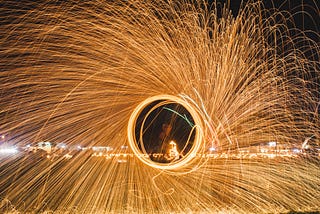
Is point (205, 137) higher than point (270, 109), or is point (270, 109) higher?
point (270, 109)

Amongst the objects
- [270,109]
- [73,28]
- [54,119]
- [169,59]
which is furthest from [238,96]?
[54,119]

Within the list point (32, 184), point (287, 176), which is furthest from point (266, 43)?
point (32, 184)

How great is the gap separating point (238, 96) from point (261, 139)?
1.99 metres

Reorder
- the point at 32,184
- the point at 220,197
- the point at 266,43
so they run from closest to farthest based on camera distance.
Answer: the point at 220,197, the point at 266,43, the point at 32,184

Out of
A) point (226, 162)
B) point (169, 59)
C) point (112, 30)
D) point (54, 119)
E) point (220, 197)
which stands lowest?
point (220, 197)

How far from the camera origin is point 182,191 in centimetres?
860

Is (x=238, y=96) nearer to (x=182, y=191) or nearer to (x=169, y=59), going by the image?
(x=169, y=59)

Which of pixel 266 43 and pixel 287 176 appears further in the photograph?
pixel 287 176

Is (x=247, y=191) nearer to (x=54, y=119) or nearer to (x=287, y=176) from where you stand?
(x=287, y=176)

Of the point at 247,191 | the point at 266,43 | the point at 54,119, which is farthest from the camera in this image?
the point at 54,119

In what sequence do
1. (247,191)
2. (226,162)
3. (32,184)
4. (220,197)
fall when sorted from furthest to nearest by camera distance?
1. (226,162)
2. (32,184)
3. (247,191)
4. (220,197)

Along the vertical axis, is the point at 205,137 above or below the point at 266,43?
below

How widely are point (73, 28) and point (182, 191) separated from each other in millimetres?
4525

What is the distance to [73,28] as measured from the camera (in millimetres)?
8914
